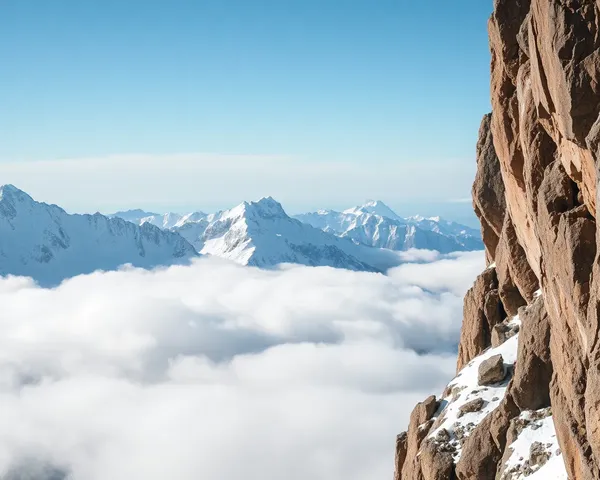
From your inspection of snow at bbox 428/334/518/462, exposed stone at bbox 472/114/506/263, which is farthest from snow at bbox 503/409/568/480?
exposed stone at bbox 472/114/506/263

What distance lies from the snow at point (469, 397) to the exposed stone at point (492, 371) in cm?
39

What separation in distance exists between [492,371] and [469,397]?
8.48 ft

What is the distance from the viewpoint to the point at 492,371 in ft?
150

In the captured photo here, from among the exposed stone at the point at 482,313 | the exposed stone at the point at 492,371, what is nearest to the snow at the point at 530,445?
the exposed stone at the point at 492,371

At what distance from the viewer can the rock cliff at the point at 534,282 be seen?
77.7 ft

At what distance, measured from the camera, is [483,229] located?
61.7m

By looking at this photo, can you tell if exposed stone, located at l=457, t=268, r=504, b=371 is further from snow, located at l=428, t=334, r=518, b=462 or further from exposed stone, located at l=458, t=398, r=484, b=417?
exposed stone, located at l=458, t=398, r=484, b=417

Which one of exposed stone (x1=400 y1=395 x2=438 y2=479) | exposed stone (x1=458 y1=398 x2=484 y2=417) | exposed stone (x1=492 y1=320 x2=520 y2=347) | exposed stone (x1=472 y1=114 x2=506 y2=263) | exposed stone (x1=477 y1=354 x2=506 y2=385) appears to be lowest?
exposed stone (x1=400 y1=395 x2=438 y2=479)

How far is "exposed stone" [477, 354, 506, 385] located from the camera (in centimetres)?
4562

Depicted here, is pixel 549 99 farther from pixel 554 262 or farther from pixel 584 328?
pixel 584 328

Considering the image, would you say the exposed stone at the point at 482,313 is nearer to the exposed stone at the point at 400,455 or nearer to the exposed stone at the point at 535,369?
the exposed stone at the point at 400,455

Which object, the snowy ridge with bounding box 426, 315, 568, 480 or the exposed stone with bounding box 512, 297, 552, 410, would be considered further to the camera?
the exposed stone with bounding box 512, 297, 552, 410

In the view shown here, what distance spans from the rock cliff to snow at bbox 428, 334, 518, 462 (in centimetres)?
12

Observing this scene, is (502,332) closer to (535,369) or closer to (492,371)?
(492,371)
